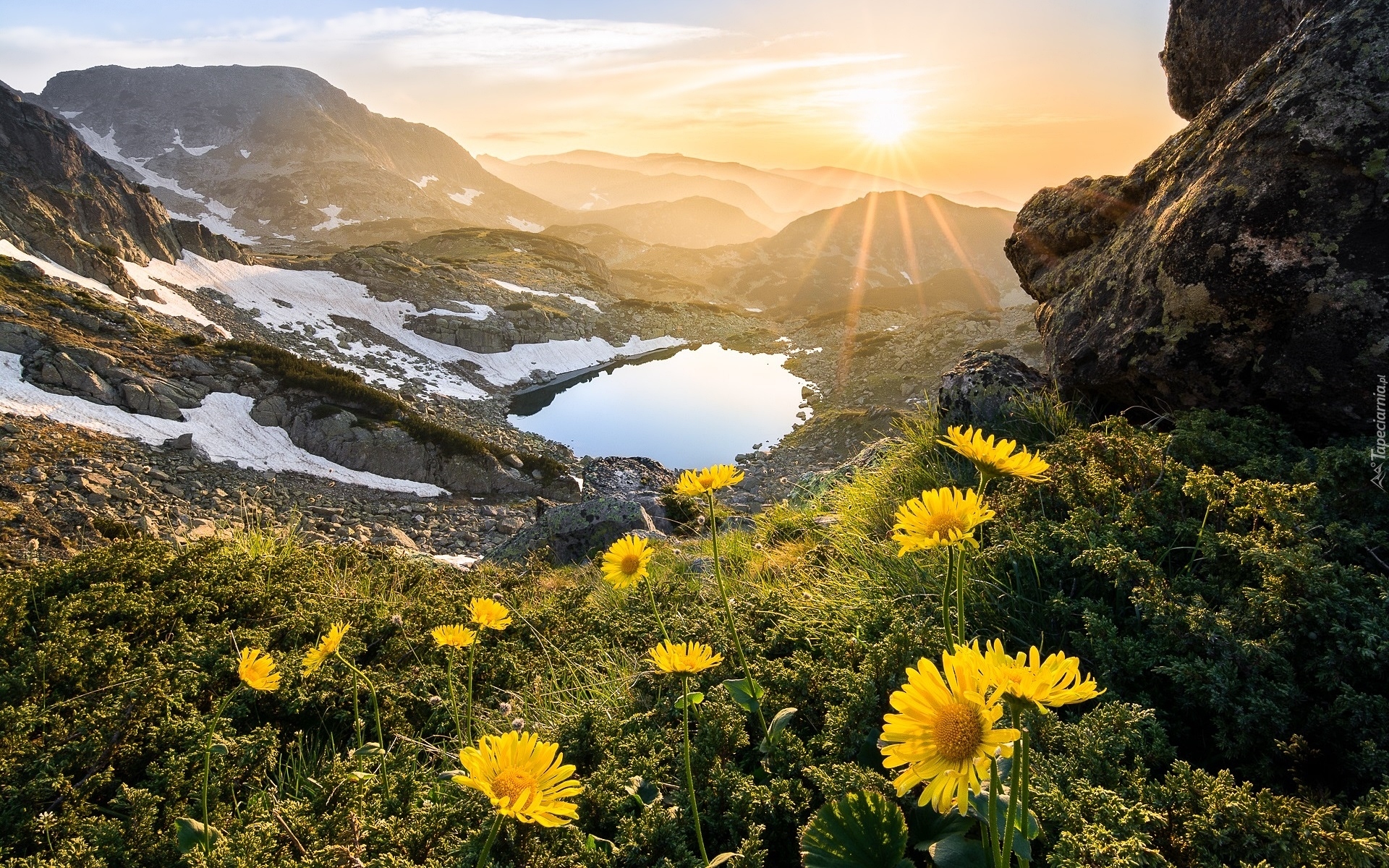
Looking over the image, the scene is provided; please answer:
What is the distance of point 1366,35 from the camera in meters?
3.59

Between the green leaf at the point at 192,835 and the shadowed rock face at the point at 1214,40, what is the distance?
7.47 meters

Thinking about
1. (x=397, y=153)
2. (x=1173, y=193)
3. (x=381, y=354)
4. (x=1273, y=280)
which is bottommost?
(x=381, y=354)

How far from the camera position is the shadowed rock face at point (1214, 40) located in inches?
199

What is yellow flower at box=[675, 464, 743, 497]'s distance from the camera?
256 centimetres

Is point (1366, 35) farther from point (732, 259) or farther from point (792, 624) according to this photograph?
point (732, 259)

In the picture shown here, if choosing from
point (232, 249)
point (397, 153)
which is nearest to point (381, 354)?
point (232, 249)

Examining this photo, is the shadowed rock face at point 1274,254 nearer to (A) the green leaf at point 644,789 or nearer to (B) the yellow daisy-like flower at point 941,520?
(B) the yellow daisy-like flower at point 941,520

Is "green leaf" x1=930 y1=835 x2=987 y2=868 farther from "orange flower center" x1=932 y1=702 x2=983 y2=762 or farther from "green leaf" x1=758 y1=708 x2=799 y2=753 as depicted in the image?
"green leaf" x1=758 y1=708 x2=799 y2=753

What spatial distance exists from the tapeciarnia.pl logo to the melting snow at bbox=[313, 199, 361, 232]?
12010 cm

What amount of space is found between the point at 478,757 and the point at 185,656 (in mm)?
2696

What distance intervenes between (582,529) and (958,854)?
8201 mm

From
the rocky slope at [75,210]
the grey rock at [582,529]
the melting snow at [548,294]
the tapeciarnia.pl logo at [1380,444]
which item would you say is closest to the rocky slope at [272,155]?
the rocky slope at [75,210]

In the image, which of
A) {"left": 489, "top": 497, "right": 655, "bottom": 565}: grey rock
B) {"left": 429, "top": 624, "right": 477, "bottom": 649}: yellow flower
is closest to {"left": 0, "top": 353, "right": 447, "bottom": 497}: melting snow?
{"left": 489, "top": 497, "right": 655, "bottom": 565}: grey rock

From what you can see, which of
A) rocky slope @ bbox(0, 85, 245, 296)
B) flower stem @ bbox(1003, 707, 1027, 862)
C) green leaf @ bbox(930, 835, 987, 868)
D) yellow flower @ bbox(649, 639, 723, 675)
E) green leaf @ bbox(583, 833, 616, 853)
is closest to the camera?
flower stem @ bbox(1003, 707, 1027, 862)
